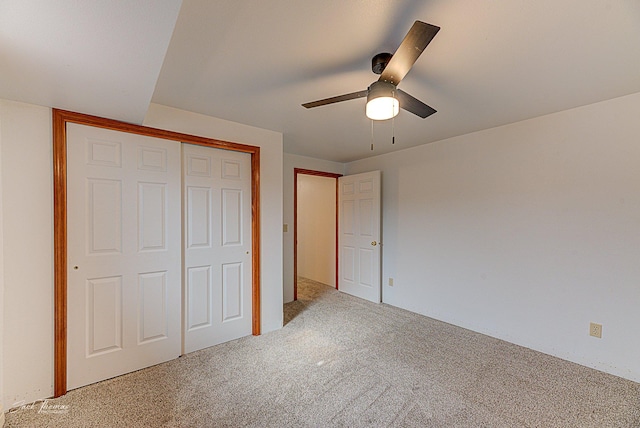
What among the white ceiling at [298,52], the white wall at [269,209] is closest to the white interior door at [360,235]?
the white wall at [269,209]

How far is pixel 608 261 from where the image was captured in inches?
86.0

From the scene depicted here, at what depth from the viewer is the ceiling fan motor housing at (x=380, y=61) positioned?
1553mm

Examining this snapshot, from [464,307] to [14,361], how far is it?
3938mm

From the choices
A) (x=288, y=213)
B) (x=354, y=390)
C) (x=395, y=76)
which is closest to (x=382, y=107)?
(x=395, y=76)

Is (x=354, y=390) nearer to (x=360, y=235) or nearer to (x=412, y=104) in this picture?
(x=412, y=104)

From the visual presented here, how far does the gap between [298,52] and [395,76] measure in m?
0.59

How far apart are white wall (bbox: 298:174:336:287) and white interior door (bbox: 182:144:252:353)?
2.28 metres

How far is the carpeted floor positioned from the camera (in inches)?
65.7

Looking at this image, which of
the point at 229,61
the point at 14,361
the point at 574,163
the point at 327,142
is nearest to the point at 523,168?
the point at 574,163

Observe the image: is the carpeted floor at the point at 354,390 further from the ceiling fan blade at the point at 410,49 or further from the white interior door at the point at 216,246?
the ceiling fan blade at the point at 410,49

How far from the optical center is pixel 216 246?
262 centimetres

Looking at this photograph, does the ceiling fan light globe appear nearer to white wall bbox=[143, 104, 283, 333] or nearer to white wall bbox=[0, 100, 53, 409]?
white wall bbox=[143, 104, 283, 333]

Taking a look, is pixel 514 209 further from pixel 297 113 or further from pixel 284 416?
pixel 284 416

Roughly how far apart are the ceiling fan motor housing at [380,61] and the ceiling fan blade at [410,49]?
0.20 metres
